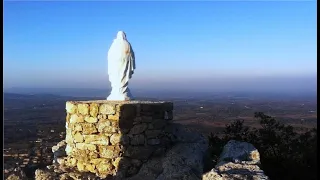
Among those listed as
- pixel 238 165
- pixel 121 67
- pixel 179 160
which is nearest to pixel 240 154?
pixel 238 165

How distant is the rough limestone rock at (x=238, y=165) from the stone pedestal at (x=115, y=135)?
153cm

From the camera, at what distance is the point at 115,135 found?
801 centimetres

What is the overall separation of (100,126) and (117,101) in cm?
73

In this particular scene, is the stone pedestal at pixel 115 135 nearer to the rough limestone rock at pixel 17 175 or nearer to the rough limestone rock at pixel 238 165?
the rough limestone rock at pixel 17 175

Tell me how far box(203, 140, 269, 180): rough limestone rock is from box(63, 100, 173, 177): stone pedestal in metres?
1.53

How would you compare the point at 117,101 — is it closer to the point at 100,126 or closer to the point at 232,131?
the point at 100,126

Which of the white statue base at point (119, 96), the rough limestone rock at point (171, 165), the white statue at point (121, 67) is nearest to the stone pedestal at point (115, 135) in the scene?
the rough limestone rock at point (171, 165)

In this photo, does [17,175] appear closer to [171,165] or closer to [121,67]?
[171,165]

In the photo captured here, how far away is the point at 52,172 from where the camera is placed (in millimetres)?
7598

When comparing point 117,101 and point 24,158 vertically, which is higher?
point 117,101

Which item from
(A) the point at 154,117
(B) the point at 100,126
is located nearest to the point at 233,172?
(A) the point at 154,117

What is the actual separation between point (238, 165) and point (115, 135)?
253 cm

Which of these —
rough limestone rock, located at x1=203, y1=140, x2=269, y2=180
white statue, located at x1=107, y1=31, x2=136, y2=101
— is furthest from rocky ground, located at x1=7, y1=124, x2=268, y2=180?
white statue, located at x1=107, y1=31, x2=136, y2=101

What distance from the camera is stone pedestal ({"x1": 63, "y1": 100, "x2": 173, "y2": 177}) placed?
7993mm
